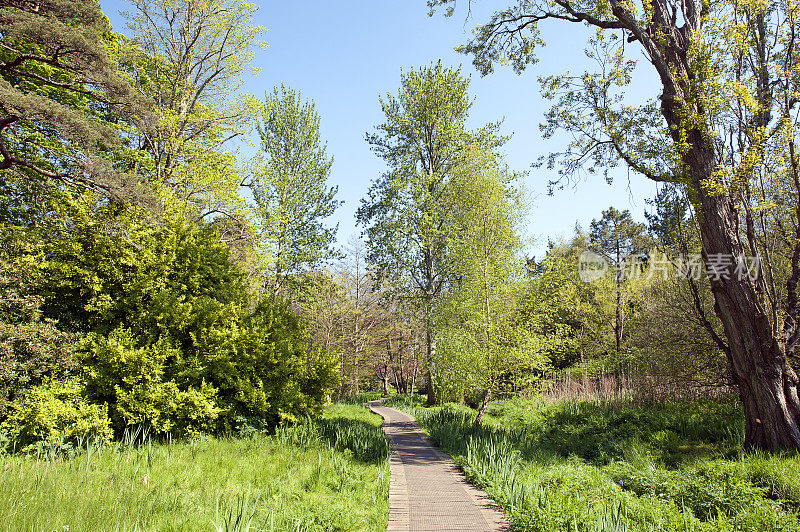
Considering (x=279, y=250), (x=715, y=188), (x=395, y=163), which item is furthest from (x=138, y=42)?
(x=715, y=188)

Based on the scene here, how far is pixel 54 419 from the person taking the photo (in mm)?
6191

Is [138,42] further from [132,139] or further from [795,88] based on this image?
[795,88]

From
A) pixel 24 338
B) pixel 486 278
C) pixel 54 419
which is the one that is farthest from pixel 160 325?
pixel 486 278

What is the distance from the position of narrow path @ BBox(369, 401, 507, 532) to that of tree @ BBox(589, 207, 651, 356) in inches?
496

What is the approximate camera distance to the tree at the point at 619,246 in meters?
22.1

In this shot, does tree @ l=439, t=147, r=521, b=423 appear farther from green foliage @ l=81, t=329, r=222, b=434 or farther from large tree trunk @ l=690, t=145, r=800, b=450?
green foliage @ l=81, t=329, r=222, b=434

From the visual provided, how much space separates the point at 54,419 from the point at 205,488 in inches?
131

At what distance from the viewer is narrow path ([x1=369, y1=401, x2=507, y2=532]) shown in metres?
4.30

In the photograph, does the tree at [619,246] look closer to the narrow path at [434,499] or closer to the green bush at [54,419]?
the narrow path at [434,499]

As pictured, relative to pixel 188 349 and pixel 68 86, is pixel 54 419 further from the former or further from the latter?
pixel 68 86

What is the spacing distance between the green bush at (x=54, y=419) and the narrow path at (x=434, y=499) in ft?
15.1

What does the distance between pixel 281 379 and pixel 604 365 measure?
43.9ft

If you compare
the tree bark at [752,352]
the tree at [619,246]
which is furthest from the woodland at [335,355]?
the tree at [619,246]

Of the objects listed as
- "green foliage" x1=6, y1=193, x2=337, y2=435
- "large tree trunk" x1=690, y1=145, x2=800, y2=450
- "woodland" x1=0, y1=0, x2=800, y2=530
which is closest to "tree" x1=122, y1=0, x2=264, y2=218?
"woodland" x1=0, y1=0, x2=800, y2=530
